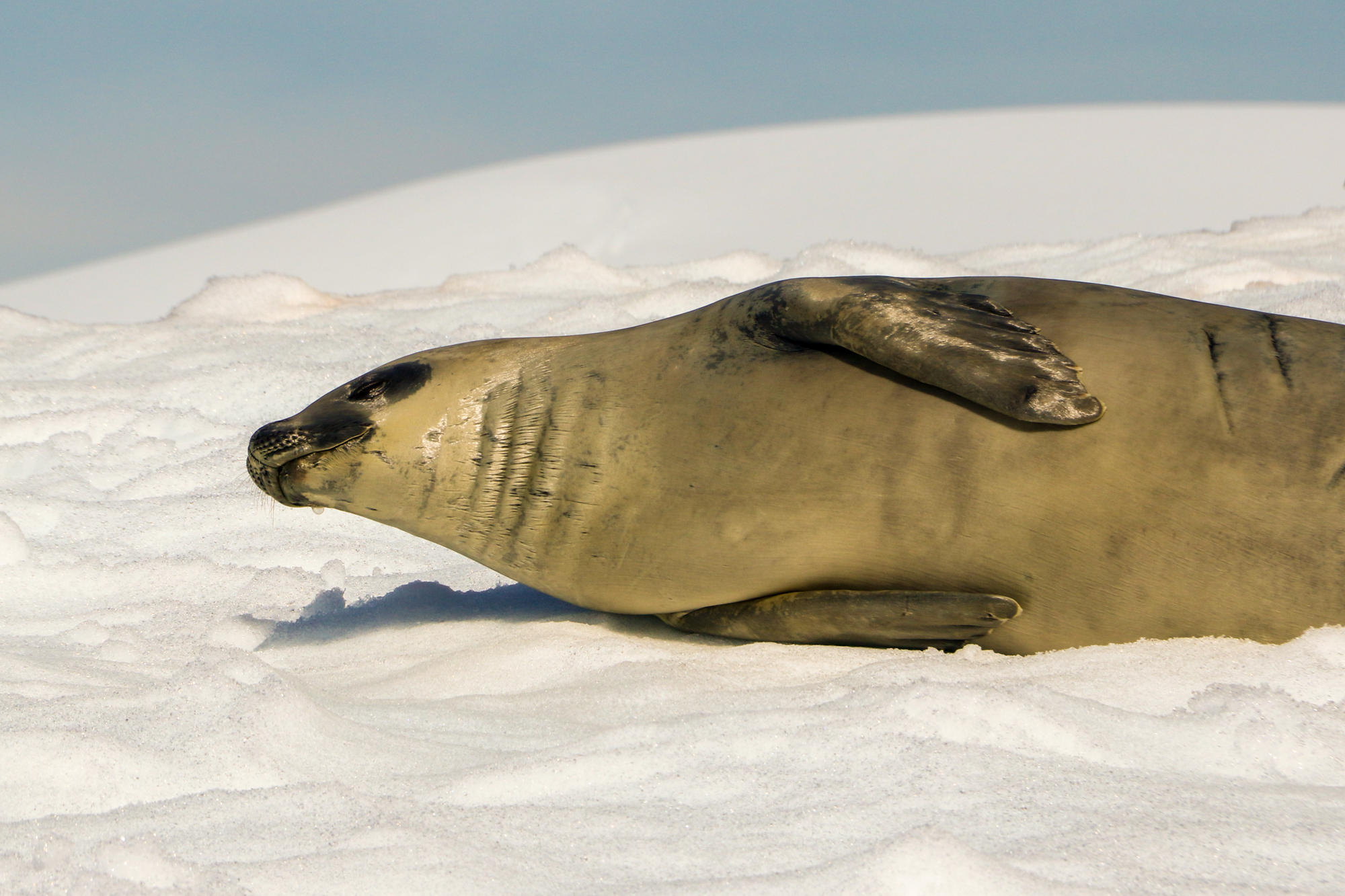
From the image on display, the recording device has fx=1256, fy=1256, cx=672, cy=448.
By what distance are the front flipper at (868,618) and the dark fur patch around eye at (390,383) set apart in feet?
3.32

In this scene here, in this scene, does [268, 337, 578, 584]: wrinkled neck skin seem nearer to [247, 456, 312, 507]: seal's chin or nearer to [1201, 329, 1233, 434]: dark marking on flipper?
[247, 456, 312, 507]: seal's chin

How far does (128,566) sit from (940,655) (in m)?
2.74

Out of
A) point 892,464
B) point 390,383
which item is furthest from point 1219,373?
point 390,383

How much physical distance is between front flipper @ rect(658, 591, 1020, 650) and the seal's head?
1013 mm

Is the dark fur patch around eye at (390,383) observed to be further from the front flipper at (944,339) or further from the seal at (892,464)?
the front flipper at (944,339)

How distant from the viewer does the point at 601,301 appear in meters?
6.58

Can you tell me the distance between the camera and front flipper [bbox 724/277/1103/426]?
2.60m

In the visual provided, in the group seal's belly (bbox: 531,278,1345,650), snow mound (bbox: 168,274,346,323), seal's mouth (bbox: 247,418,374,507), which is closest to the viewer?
seal's belly (bbox: 531,278,1345,650)

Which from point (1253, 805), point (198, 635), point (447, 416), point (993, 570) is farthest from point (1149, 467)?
point (198, 635)

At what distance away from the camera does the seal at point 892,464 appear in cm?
259

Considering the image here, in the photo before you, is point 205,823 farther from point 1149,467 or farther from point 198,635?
point 1149,467

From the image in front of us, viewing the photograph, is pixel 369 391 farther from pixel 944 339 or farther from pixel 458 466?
pixel 944 339

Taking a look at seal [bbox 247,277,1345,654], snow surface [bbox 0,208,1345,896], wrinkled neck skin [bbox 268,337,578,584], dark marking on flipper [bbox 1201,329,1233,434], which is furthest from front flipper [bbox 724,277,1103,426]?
wrinkled neck skin [bbox 268,337,578,584]

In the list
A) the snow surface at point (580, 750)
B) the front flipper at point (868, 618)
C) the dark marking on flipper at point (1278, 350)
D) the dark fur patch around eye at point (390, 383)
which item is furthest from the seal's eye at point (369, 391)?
the dark marking on flipper at point (1278, 350)
